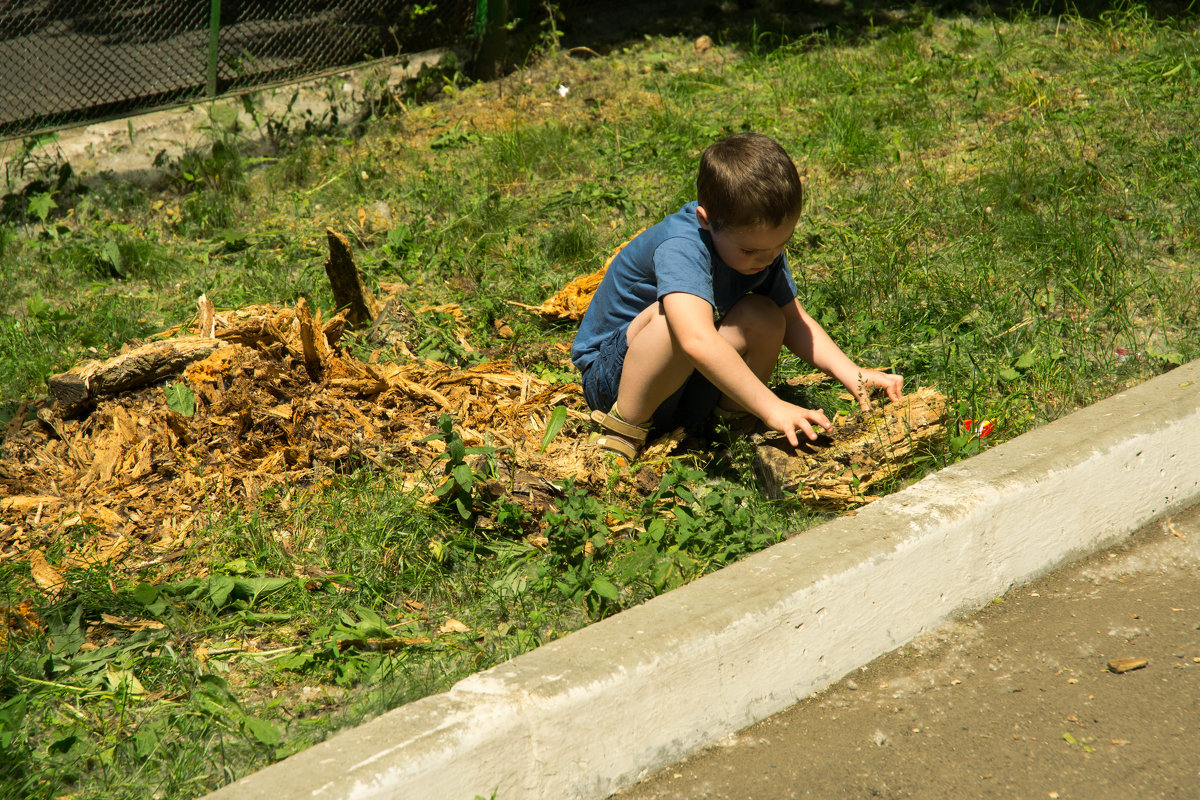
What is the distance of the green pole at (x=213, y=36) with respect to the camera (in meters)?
5.63

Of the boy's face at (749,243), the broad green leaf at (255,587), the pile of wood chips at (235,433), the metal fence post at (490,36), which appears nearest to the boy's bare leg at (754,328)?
the boy's face at (749,243)

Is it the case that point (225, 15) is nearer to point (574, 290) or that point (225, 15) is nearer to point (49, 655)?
point (574, 290)

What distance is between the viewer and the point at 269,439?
3117 mm

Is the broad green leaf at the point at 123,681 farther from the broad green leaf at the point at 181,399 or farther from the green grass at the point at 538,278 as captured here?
the broad green leaf at the point at 181,399

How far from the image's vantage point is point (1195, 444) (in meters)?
2.66

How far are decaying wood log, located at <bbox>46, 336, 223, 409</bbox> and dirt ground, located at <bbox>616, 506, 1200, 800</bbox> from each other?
7.38ft

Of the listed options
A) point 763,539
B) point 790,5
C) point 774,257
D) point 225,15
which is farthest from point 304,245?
point 790,5

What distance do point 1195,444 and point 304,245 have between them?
3.81 meters

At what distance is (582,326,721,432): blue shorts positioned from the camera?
3037 millimetres

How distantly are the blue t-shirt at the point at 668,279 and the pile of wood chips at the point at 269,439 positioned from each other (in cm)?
33

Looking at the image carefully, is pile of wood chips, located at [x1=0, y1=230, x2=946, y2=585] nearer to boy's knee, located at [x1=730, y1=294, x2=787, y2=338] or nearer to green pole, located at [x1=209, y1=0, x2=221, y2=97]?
boy's knee, located at [x1=730, y1=294, x2=787, y2=338]

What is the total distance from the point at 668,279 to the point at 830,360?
0.64 meters

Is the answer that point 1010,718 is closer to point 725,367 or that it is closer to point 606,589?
point 606,589

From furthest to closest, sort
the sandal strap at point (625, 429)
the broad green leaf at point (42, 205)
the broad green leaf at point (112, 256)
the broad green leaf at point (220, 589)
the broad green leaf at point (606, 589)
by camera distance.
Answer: the broad green leaf at point (42, 205) < the broad green leaf at point (112, 256) < the sandal strap at point (625, 429) < the broad green leaf at point (220, 589) < the broad green leaf at point (606, 589)
